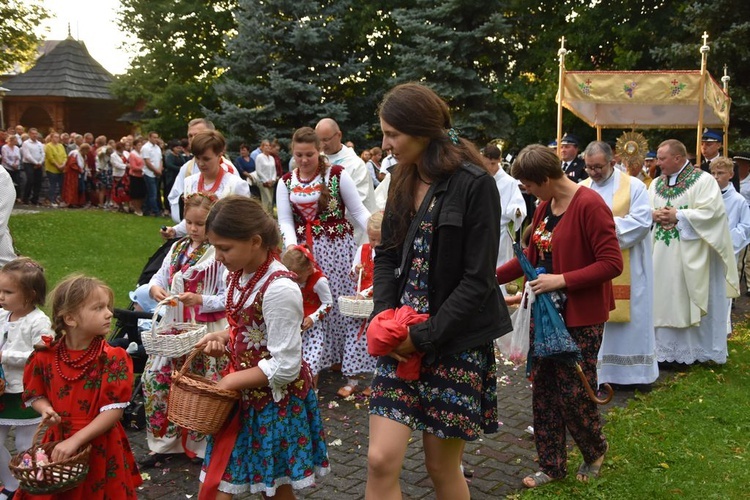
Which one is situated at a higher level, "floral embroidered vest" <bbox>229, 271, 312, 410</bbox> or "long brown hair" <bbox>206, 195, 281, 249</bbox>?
"long brown hair" <bbox>206, 195, 281, 249</bbox>

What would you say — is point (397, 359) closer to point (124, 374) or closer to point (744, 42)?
point (124, 374)

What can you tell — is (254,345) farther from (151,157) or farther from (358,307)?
(151,157)

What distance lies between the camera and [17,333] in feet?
13.8

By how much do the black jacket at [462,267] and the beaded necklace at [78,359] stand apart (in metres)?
1.59

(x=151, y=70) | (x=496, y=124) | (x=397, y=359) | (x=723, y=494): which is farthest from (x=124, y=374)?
(x=151, y=70)

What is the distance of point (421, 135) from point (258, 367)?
49.8 inches

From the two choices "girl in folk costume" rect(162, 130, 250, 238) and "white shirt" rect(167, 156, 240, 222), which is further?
"white shirt" rect(167, 156, 240, 222)

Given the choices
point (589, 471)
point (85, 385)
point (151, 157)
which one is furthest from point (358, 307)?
point (151, 157)

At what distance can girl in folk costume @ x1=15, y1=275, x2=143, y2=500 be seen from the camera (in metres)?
3.55

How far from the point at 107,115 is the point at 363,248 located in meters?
36.0

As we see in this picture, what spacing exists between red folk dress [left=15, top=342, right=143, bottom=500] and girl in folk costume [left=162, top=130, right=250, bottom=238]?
2103 millimetres

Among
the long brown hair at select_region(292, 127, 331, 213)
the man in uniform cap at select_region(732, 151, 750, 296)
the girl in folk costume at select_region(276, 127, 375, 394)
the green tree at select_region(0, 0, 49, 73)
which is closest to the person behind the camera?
the long brown hair at select_region(292, 127, 331, 213)

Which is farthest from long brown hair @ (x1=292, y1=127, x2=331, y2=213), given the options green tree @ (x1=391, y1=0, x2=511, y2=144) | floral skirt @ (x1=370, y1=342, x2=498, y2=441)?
green tree @ (x1=391, y1=0, x2=511, y2=144)

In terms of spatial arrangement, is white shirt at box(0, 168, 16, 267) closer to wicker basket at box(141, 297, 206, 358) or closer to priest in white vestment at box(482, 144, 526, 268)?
wicker basket at box(141, 297, 206, 358)
